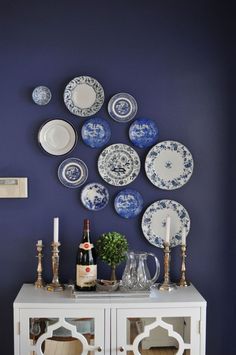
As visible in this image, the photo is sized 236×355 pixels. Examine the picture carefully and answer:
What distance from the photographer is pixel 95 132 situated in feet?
7.93

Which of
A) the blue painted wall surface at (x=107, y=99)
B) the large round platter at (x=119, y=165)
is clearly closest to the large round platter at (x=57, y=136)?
the blue painted wall surface at (x=107, y=99)

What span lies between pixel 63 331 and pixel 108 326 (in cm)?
21

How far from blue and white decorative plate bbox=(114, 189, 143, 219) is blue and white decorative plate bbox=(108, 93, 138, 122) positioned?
39 centimetres

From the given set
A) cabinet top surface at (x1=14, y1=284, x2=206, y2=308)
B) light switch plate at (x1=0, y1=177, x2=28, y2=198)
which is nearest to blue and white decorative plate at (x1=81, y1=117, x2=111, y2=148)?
light switch plate at (x1=0, y1=177, x2=28, y2=198)

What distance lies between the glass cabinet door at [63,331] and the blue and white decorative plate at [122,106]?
3.20ft

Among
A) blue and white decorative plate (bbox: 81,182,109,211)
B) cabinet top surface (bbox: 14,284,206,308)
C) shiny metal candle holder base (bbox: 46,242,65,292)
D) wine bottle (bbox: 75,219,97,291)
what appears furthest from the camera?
blue and white decorative plate (bbox: 81,182,109,211)

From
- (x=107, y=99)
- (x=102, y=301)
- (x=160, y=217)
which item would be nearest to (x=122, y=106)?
(x=107, y=99)

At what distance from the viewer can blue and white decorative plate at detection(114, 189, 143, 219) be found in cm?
244

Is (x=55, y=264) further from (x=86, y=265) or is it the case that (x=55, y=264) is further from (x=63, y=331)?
(x=63, y=331)

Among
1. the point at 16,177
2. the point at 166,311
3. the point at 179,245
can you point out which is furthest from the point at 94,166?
the point at 166,311

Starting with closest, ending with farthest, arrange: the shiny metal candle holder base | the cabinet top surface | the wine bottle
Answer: the cabinet top surface → the wine bottle → the shiny metal candle holder base

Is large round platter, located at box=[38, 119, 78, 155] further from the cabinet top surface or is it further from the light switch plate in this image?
the cabinet top surface

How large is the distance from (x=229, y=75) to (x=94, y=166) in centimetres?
85

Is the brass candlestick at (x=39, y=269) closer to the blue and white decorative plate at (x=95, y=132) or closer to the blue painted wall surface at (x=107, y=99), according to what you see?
the blue painted wall surface at (x=107, y=99)
